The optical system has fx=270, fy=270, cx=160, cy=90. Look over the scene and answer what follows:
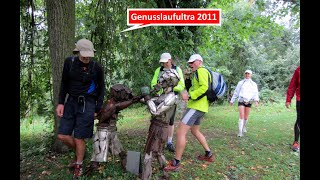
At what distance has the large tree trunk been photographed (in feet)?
16.5

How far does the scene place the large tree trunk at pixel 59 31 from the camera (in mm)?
5043

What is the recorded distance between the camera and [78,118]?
4.11m

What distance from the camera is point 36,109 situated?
581 cm

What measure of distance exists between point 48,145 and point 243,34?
33.5 ft

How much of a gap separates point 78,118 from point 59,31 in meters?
1.94

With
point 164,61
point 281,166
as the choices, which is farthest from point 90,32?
point 281,166

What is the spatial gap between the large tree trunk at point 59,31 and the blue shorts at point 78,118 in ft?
4.21

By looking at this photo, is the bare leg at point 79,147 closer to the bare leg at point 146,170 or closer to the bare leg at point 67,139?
the bare leg at point 67,139

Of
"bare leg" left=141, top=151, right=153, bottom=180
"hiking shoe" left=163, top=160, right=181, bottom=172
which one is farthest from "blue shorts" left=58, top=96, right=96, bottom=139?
"hiking shoe" left=163, top=160, right=181, bottom=172

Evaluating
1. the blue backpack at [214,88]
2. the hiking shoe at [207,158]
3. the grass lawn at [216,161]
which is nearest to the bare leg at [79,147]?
the grass lawn at [216,161]

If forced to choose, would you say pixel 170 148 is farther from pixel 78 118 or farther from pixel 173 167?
pixel 78 118

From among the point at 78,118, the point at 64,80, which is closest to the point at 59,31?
the point at 64,80
